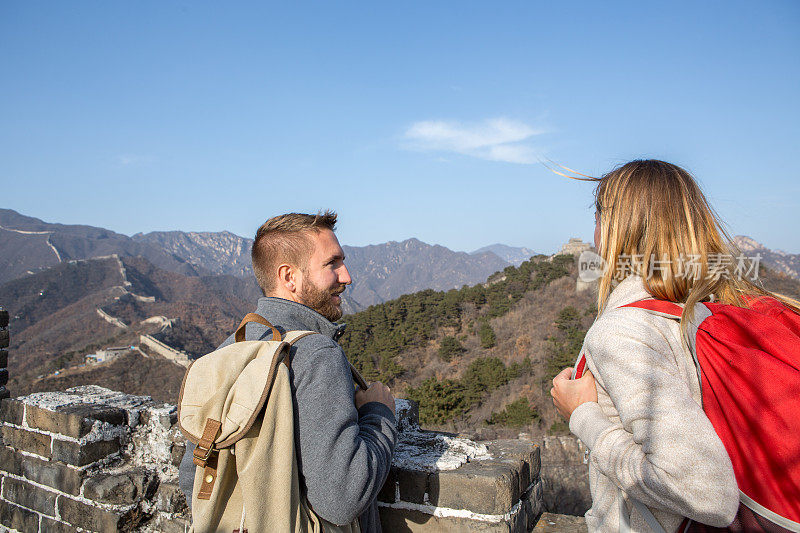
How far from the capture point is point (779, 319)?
3.42 ft

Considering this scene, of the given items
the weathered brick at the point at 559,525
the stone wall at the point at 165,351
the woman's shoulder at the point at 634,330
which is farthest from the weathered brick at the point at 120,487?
the stone wall at the point at 165,351

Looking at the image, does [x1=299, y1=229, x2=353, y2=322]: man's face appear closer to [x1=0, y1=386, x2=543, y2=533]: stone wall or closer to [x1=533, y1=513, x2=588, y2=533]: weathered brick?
[x1=0, y1=386, x2=543, y2=533]: stone wall

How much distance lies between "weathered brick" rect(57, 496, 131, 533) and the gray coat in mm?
1428

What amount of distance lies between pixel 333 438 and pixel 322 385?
Answer: 0.44 feet

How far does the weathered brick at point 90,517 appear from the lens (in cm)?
222

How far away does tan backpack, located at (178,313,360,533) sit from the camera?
3.97ft

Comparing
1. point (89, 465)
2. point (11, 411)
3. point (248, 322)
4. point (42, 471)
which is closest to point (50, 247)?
point (11, 411)

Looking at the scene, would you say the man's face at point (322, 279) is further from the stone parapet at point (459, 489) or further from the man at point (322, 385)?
the stone parapet at point (459, 489)

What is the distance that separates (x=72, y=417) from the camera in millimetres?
2383

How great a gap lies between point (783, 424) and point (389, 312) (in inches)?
1007

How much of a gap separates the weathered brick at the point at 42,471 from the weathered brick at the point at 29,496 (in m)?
0.04

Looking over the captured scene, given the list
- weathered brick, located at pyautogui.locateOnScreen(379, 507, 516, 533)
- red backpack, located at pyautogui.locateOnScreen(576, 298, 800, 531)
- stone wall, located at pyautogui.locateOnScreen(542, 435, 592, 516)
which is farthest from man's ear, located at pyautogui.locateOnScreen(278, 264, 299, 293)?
stone wall, located at pyautogui.locateOnScreen(542, 435, 592, 516)

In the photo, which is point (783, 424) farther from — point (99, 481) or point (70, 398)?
point (70, 398)

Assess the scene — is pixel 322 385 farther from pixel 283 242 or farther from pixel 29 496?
pixel 29 496
